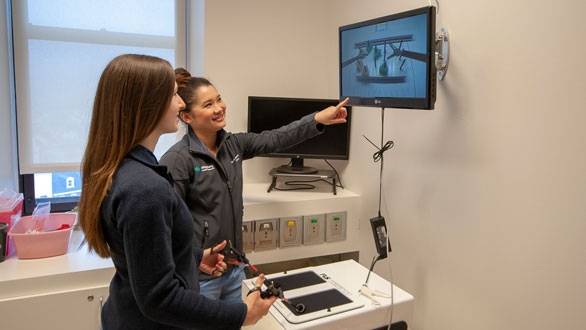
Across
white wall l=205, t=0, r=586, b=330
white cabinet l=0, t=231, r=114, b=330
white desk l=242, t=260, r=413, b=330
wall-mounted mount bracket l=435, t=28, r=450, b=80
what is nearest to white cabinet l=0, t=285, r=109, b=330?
white cabinet l=0, t=231, r=114, b=330

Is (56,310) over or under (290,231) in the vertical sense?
under

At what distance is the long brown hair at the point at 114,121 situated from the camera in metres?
0.94

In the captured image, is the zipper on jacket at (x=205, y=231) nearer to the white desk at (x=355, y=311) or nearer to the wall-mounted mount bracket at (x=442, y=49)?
the white desk at (x=355, y=311)

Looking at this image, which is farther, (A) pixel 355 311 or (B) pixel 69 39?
(B) pixel 69 39

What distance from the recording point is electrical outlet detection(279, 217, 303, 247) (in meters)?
A: 2.27

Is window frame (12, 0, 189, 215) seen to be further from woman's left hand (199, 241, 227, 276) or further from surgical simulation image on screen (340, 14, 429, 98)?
woman's left hand (199, 241, 227, 276)

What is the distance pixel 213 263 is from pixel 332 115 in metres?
0.81

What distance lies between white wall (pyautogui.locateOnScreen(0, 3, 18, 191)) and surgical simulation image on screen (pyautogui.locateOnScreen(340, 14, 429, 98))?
70.1 inches

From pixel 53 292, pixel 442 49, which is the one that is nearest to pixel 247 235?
pixel 53 292

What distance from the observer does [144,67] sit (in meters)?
0.96

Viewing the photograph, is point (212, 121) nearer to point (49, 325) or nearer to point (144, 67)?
point (144, 67)

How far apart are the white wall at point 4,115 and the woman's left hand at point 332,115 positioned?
1.68m

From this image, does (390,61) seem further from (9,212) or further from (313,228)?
(9,212)

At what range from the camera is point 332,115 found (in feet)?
6.02
